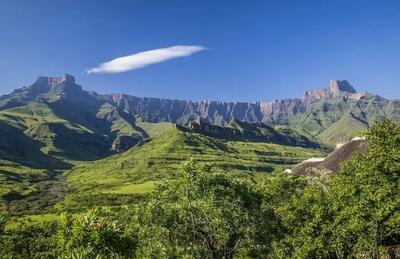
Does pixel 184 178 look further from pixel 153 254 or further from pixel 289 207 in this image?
pixel 289 207

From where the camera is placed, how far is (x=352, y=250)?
51.5m

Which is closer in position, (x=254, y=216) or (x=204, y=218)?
(x=204, y=218)

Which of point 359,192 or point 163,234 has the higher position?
point 359,192

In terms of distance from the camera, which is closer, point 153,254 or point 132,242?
point 132,242

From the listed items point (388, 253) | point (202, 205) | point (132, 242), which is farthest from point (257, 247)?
point (388, 253)

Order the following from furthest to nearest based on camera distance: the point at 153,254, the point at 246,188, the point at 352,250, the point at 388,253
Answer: the point at 388,253
the point at 352,250
the point at 246,188
the point at 153,254

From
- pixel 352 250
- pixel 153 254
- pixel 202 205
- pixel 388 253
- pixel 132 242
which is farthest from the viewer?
pixel 388 253

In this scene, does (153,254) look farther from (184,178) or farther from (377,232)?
(377,232)

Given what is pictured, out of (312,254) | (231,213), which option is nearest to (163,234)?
(231,213)

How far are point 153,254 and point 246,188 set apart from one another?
1299 centimetres

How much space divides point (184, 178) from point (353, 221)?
59.8 ft

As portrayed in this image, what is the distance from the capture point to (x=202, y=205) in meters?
43.6

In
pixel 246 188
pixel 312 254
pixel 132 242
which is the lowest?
pixel 312 254

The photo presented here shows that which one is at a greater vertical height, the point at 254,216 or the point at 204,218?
the point at 254,216
